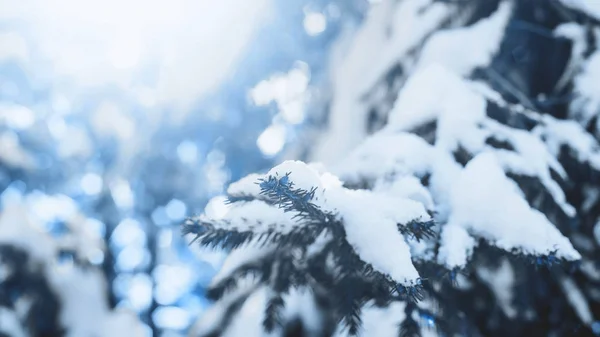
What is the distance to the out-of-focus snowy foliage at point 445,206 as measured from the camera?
880mm

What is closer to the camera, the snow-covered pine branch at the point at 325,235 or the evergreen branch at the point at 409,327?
the snow-covered pine branch at the point at 325,235

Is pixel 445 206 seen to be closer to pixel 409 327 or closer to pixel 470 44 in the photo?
pixel 409 327

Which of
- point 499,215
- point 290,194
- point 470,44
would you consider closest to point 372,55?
point 470,44

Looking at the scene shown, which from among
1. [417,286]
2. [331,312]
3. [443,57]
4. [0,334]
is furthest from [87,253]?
[417,286]

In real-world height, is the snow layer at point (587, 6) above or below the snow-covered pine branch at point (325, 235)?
above

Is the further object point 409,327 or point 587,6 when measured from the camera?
point 587,6

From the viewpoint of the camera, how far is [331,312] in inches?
58.1

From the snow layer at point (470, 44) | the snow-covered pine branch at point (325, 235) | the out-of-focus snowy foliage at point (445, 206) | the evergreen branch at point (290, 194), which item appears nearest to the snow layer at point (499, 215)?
the out-of-focus snowy foliage at point (445, 206)

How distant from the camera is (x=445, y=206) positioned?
1.11m

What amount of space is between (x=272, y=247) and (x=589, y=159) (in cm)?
120

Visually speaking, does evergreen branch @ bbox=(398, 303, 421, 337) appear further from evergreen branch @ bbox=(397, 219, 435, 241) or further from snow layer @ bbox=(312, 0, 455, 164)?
snow layer @ bbox=(312, 0, 455, 164)

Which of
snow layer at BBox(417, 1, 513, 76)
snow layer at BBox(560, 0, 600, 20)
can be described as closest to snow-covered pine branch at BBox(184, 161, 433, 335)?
snow layer at BBox(417, 1, 513, 76)

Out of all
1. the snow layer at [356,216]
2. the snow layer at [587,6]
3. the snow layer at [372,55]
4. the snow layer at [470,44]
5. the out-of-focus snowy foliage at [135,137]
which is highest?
the out-of-focus snowy foliage at [135,137]

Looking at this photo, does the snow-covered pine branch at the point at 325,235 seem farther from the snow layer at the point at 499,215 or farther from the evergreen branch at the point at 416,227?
the snow layer at the point at 499,215
